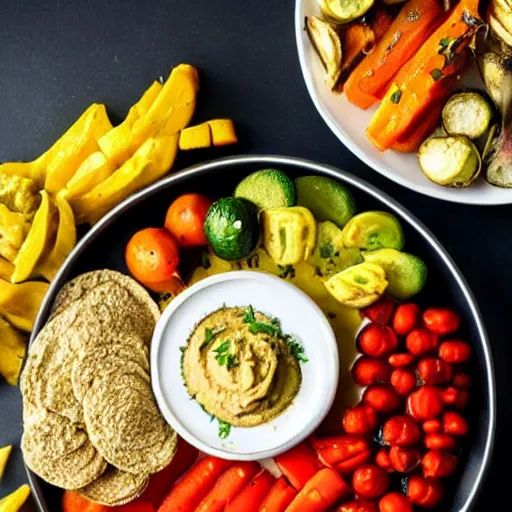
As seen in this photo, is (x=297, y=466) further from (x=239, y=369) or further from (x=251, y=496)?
(x=239, y=369)

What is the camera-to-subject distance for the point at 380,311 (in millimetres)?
2402

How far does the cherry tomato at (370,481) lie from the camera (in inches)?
92.7

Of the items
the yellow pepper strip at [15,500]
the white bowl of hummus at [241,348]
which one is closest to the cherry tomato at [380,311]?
the white bowl of hummus at [241,348]

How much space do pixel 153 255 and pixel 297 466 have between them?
0.62 m

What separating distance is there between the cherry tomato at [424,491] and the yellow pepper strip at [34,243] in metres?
1.06

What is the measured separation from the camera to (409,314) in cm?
239

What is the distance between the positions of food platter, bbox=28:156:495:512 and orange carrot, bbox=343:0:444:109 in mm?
210

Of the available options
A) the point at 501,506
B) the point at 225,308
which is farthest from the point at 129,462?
the point at 501,506

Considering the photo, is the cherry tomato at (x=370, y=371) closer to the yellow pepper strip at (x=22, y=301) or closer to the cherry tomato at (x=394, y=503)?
the cherry tomato at (x=394, y=503)

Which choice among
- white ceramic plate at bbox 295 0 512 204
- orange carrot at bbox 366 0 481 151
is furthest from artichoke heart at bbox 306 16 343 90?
orange carrot at bbox 366 0 481 151

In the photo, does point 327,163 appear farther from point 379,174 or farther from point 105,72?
point 105,72

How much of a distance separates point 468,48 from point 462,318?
66 centimetres

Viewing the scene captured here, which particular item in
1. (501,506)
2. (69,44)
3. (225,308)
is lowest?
(501,506)

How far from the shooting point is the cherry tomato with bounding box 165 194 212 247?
2.44m
